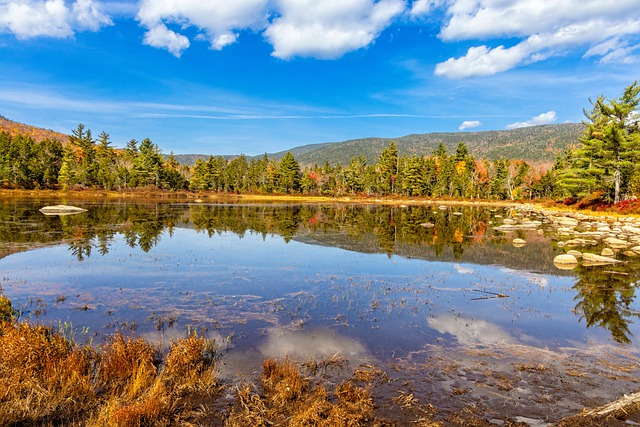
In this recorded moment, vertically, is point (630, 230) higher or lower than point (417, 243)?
higher

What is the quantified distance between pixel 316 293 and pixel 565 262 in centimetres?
1515

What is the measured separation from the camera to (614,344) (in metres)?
10.1

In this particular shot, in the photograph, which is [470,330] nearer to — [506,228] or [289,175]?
[506,228]

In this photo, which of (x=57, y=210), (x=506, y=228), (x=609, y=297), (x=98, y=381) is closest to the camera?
(x=98, y=381)

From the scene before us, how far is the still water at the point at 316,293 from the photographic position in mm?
10367

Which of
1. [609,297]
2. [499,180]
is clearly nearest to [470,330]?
[609,297]

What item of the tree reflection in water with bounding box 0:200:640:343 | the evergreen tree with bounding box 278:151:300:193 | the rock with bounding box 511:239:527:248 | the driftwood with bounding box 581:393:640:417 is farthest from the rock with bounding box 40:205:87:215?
the evergreen tree with bounding box 278:151:300:193

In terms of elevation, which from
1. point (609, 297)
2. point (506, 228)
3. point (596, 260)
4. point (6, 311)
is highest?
point (6, 311)

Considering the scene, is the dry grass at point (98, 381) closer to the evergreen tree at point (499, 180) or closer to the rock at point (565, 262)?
the rock at point (565, 262)

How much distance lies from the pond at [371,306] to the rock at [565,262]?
1.81ft

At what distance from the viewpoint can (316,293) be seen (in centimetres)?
1451

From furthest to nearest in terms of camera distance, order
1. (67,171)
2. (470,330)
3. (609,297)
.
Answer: (67,171)
(609,297)
(470,330)

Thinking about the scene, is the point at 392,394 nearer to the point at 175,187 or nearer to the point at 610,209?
the point at 610,209

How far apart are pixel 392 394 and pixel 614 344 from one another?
719 centimetres
